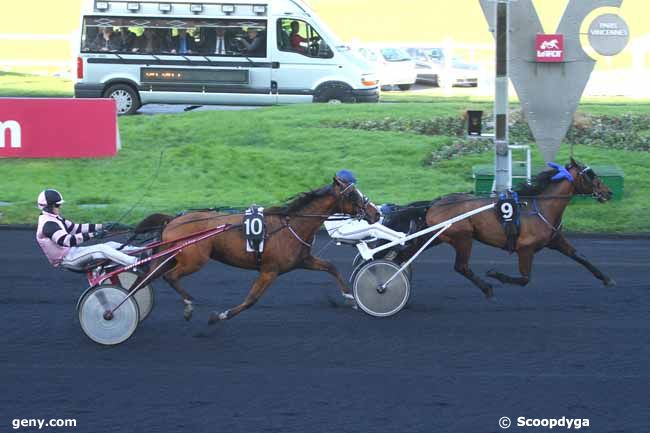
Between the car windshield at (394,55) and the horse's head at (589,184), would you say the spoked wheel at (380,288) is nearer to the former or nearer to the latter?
the horse's head at (589,184)

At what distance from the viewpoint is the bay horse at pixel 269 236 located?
27.9ft

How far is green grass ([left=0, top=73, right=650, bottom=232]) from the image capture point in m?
14.9

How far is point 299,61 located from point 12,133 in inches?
269

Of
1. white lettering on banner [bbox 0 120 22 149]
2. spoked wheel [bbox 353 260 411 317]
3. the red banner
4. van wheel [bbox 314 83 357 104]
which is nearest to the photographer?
spoked wheel [bbox 353 260 411 317]

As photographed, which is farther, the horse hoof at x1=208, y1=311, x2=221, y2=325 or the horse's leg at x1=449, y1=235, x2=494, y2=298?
the horse's leg at x1=449, y1=235, x2=494, y2=298

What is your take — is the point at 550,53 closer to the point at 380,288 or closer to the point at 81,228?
the point at 380,288

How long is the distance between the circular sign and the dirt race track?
192 inches

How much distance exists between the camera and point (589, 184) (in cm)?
960

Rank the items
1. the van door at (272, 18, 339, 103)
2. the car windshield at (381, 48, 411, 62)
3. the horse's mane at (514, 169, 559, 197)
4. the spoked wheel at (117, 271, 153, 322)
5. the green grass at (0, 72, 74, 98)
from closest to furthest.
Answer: the spoked wheel at (117, 271, 153, 322), the horse's mane at (514, 169, 559, 197), the van door at (272, 18, 339, 103), the green grass at (0, 72, 74, 98), the car windshield at (381, 48, 411, 62)

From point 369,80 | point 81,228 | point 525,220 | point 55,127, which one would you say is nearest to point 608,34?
point 525,220

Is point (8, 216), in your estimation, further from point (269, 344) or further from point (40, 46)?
point (40, 46)

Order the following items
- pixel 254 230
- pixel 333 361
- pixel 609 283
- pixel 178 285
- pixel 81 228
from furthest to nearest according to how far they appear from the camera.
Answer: pixel 609 283, pixel 178 285, pixel 254 230, pixel 81 228, pixel 333 361

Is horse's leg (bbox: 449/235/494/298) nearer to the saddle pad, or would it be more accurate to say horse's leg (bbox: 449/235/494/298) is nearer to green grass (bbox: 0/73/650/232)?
the saddle pad

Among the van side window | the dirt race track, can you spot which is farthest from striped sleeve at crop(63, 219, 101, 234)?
the van side window
